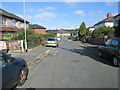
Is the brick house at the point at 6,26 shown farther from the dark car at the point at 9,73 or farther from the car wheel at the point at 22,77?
the dark car at the point at 9,73

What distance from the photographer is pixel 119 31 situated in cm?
1355

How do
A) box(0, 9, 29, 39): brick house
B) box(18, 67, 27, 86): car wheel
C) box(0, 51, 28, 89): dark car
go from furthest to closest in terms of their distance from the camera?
1. box(0, 9, 29, 39): brick house
2. box(18, 67, 27, 86): car wheel
3. box(0, 51, 28, 89): dark car

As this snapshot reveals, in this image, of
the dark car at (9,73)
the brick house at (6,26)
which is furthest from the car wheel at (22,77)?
the brick house at (6,26)

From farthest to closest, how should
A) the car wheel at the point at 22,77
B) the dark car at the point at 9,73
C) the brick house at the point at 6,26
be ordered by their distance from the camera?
the brick house at the point at 6,26
the car wheel at the point at 22,77
the dark car at the point at 9,73

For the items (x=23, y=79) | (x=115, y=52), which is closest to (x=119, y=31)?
(x=115, y=52)

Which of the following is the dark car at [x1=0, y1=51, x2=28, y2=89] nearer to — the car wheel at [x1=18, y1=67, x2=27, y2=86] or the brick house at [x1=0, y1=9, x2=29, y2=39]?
the car wheel at [x1=18, y1=67, x2=27, y2=86]

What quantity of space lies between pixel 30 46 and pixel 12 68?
11977 millimetres

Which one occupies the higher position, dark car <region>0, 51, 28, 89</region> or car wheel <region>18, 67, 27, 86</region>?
dark car <region>0, 51, 28, 89</region>

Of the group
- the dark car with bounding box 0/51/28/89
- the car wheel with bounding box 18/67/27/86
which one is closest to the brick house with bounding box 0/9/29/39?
the car wheel with bounding box 18/67/27/86

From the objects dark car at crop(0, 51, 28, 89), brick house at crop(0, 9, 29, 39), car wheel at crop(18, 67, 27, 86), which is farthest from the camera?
brick house at crop(0, 9, 29, 39)

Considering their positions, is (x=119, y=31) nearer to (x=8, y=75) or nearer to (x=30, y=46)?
(x=30, y=46)

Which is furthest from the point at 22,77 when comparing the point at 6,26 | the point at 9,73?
the point at 6,26

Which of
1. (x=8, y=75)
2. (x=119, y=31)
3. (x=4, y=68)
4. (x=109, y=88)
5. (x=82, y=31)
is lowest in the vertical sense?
(x=109, y=88)

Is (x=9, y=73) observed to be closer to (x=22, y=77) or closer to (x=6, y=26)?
(x=22, y=77)
